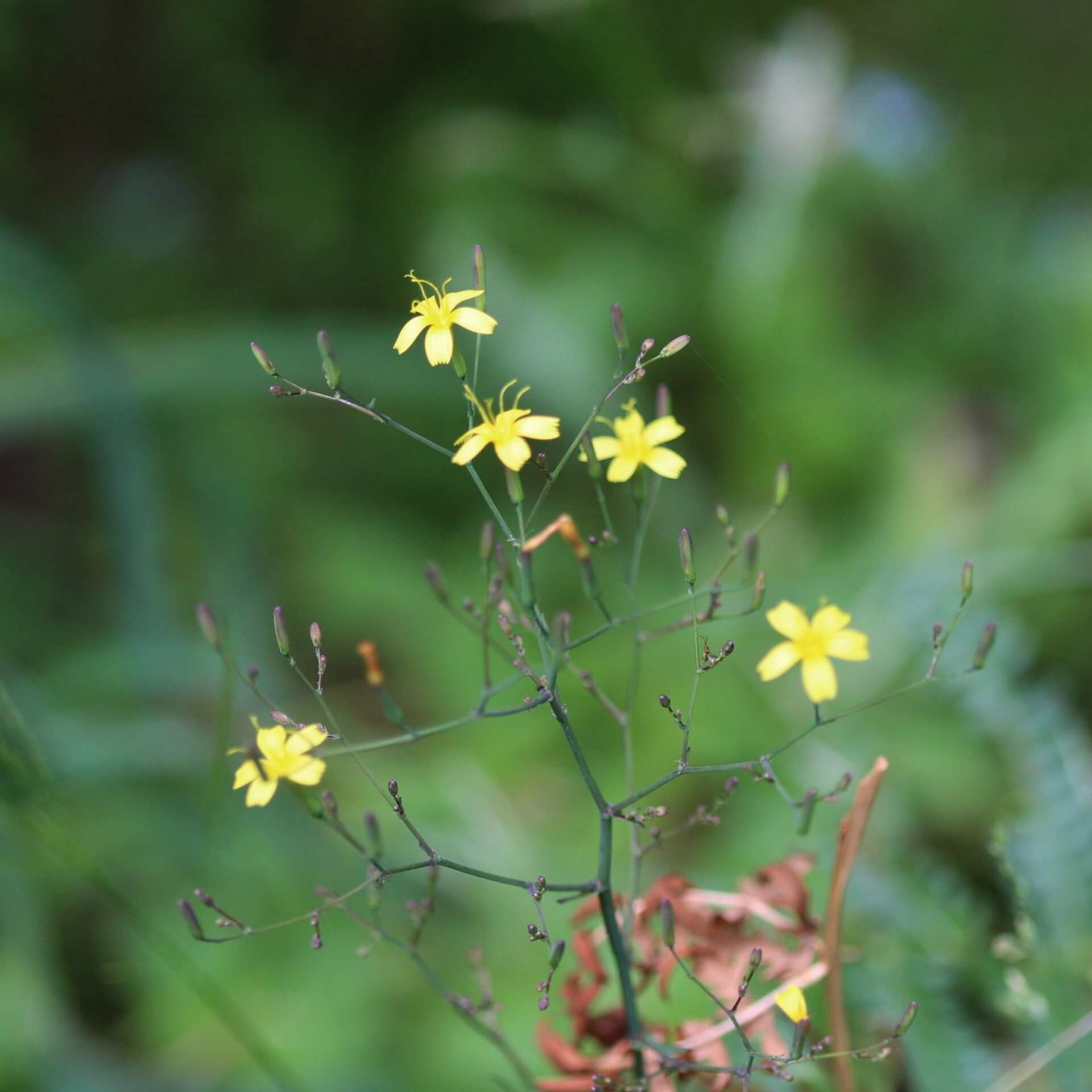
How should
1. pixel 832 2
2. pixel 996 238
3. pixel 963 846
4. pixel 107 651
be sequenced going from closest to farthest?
pixel 963 846, pixel 107 651, pixel 996 238, pixel 832 2

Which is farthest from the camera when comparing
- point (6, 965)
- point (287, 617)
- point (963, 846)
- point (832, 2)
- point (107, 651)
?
point (832, 2)

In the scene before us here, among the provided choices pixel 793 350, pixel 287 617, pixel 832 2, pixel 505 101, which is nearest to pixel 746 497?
pixel 793 350

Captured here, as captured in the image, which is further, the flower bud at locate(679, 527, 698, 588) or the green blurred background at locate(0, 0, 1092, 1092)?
the green blurred background at locate(0, 0, 1092, 1092)

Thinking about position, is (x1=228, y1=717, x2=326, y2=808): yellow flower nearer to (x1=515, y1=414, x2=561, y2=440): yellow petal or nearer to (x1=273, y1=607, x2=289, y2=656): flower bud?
(x1=273, y1=607, x2=289, y2=656): flower bud

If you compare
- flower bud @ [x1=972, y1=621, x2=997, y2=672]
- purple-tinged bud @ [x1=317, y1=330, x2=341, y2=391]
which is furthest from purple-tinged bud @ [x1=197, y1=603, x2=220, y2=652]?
flower bud @ [x1=972, y1=621, x2=997, y2=672]

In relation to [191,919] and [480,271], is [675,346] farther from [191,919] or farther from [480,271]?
[191,919]

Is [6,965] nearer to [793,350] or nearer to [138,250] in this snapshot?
[138,250]

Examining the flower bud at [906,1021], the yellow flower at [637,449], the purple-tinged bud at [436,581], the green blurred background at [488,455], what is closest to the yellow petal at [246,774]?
the purple-tinged bud at [436,581]
